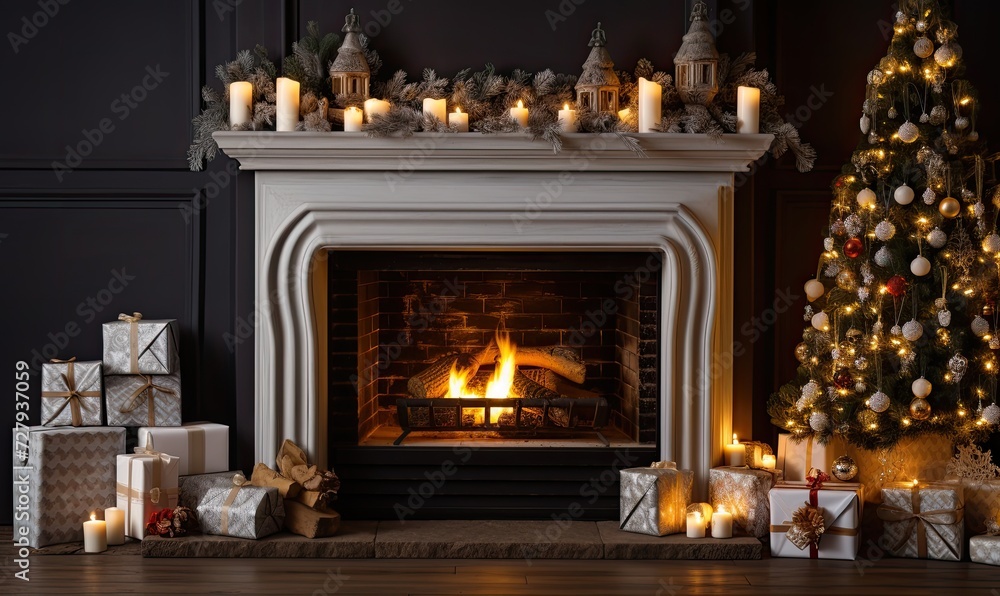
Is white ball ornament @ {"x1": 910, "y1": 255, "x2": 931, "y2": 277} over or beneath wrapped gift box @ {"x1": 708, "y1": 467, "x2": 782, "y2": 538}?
over

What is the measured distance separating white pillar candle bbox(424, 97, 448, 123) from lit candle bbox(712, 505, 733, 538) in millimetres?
1839

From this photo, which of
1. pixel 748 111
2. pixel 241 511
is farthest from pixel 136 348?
pixel 748 111

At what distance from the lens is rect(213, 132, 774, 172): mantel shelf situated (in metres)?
3.67

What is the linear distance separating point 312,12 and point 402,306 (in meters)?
1.33

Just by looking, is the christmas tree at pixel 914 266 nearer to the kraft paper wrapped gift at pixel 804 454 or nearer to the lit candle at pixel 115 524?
the kraft paper wrapped gift at pixel 804 454

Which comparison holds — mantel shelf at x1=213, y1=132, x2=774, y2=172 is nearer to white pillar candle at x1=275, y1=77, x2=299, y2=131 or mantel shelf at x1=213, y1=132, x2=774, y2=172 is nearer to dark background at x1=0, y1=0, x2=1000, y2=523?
white pillar candle at x1=275, y1=77, x2=299, y2=131

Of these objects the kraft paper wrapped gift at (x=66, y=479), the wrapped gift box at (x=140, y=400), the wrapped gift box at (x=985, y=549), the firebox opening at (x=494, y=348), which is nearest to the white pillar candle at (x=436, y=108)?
the firebox opening at (x=494, y=348)

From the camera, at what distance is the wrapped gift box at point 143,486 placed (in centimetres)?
361

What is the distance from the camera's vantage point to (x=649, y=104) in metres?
3.68

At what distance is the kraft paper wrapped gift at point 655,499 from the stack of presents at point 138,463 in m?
1.12

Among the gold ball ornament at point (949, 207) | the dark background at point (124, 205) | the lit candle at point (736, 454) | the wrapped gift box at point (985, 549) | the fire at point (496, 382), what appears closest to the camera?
the wrapped gift box at point (985, 549)

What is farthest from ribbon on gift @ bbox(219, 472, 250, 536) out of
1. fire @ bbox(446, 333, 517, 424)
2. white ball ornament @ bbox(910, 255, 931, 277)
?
white ball ornament @ bbox(910, 255, 931, 277)

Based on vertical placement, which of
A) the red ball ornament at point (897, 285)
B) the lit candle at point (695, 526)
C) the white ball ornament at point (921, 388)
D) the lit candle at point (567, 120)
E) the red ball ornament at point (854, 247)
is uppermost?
the lit candle at point (567, 120)

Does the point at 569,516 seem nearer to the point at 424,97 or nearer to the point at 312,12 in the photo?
the point at 424,97
